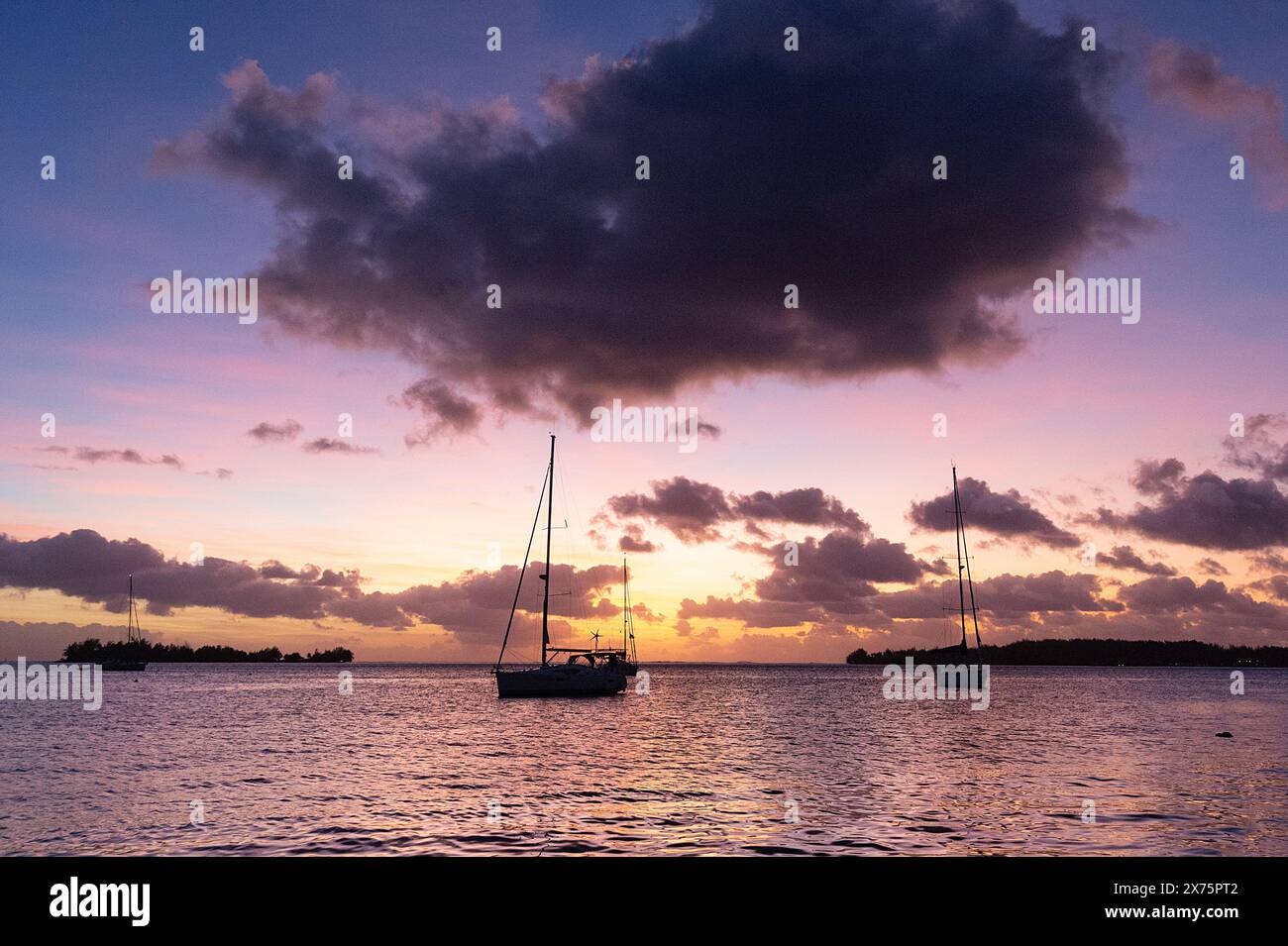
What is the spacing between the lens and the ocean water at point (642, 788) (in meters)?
26.2

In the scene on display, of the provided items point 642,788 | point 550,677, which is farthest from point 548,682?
point 642,788

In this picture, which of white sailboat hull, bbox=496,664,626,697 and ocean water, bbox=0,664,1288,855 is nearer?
ocean water, bbox=0,664,1288,855

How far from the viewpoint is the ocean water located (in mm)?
26219

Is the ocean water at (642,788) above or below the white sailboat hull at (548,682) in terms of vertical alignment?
above

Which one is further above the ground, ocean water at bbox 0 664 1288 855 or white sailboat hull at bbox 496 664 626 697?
ocean water at bbox 0 664 1288 855

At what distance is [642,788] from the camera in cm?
3706

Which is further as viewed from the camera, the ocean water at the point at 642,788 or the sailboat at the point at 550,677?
the sailboat at the point at 550,677

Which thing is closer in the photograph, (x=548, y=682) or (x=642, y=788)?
(x=642, y=788)

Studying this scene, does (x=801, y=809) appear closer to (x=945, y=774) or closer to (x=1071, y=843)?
(x=1071, y=843)

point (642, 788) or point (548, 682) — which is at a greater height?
point (642, 788)

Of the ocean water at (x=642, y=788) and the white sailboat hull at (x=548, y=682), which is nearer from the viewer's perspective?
the ocean water at (x=642, y=788)

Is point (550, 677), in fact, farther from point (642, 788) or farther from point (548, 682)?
point (642, 788)
